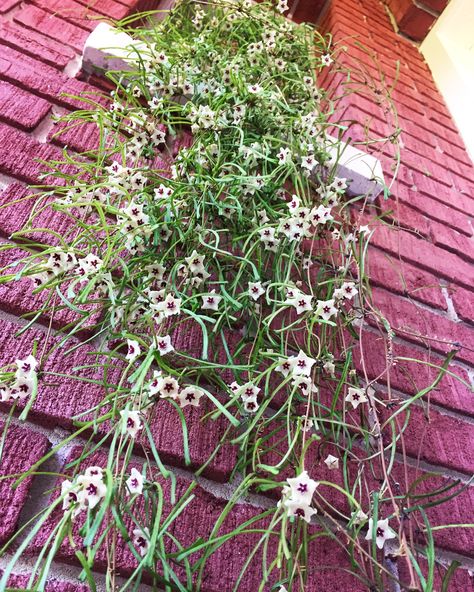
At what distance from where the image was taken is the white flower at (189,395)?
584mm

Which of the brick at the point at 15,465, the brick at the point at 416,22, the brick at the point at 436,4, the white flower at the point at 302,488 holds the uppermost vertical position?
the brick at the point at 436,4

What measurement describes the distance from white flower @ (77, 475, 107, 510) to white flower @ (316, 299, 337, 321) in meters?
0.39

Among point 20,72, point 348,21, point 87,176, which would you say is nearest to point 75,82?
point 20,72

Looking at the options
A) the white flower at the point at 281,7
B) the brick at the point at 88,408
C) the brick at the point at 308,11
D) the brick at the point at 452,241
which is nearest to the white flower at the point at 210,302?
the brick at the point at 88,408

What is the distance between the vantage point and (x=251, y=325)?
0.82 meters

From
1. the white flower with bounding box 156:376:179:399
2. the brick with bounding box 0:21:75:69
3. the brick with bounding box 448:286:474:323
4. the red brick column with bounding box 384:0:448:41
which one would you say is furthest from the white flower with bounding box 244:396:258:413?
the red brick column with bounding box 384:0:448:41

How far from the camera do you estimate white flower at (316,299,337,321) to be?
2.38 ft

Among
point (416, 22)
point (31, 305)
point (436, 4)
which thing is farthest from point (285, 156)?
point (436, 4)

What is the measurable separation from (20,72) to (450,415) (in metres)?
1.15

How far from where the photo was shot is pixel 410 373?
3.33 feet

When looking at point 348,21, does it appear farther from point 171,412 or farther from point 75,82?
point 171,412

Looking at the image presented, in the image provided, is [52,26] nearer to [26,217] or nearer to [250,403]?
[26,217]

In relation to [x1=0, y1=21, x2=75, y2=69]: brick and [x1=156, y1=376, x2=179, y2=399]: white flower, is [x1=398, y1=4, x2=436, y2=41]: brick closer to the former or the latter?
[x1=0, y1=21, x2=75, y2=69]: brick

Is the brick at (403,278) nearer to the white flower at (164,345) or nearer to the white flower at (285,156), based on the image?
the white flower at (285,156)
